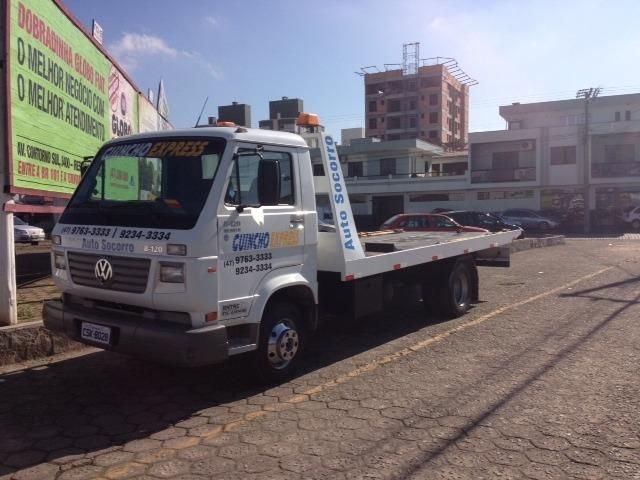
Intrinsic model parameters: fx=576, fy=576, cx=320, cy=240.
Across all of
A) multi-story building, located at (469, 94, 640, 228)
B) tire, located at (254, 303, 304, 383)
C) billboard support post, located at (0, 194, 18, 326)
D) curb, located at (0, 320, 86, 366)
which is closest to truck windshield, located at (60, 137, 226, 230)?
tire, located at (254, 303, 304, 383)

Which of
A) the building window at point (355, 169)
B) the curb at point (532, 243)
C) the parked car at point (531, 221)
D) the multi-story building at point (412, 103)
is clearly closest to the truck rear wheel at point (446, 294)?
the curb at point (532, 243)

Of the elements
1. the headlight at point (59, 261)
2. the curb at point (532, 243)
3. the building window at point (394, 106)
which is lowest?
the curb at point (532, 243)

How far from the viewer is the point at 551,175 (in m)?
44.0

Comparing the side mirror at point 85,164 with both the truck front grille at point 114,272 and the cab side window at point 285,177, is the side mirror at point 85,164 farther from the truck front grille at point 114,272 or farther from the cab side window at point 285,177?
the cab side window at point 285,177

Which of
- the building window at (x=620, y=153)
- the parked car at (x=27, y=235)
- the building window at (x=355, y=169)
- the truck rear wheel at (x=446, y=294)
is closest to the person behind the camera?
the truck rear wheel at (x=446, y=294)

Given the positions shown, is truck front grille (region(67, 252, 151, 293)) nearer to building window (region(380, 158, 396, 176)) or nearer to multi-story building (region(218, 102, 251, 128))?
multi-story building (region(218, 102, 251, 128))

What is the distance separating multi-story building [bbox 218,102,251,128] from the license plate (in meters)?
2.91

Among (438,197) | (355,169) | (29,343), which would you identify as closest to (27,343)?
(29,343)

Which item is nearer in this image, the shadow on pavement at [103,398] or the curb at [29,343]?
the shadow on pavement at [103,398]

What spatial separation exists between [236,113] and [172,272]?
9.70 feet

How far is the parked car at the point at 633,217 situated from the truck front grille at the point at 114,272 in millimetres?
38700

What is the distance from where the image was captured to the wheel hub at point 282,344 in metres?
5.33

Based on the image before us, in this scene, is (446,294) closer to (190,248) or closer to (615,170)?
(190,248)

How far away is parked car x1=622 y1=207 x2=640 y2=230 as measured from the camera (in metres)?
36.8
